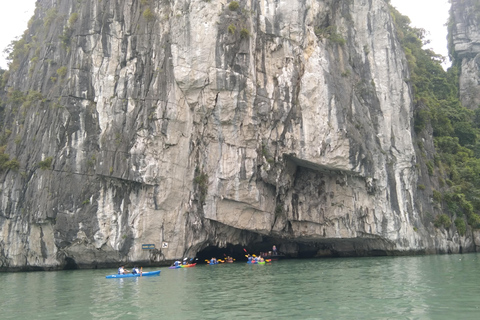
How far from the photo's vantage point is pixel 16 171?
1077 inches

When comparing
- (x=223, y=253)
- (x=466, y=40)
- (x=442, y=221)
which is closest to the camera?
(x=442, y=221)

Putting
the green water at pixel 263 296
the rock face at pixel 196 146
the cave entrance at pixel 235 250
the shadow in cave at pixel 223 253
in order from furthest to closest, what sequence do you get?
the cave entrance at pixel 235 250
the shadow in cave at pixel 223 253
the rock face at pixel 196 146
the green water at pixel 263 296

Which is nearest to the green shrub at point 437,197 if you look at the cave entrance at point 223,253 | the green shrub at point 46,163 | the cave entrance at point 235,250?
the cave entrance at point 235,250

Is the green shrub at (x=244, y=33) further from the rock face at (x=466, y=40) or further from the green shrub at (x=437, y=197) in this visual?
the rock face at (x=466, y=40)

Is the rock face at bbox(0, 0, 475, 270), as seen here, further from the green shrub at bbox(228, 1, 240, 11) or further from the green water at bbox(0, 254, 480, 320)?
the green water at bbox(0, 254, 480, 320)

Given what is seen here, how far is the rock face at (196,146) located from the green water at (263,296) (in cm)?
682

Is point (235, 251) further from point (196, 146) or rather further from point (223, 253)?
point (196, 146)

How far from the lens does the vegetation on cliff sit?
3112cm

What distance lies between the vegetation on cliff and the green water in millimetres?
13334

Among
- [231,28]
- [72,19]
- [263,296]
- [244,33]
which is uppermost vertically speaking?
[72,19]

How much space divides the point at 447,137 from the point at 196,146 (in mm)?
22234

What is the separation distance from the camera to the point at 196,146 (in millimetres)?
26734

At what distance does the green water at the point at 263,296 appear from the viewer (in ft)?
34.7

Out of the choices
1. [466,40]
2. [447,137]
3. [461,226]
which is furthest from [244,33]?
[466,40]
